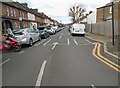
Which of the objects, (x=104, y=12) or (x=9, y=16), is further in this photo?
(x=104, y=12)

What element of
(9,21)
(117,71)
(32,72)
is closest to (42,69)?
(32,72)

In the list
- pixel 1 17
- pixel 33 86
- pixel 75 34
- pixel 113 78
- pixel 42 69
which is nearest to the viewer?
pixel 33 86

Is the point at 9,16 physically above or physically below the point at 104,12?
below

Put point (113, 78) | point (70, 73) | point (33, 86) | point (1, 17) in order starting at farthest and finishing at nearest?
1. point (1, 17)
2. point (70, 73)
3. point (113, 78)
4. point (33, 86)

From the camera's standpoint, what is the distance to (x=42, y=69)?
9.36m

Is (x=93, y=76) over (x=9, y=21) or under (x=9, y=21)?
under

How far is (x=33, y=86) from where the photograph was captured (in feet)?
22.4

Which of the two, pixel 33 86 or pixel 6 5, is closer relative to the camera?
pixel 33 86

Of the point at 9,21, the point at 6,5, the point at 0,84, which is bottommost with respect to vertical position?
the point at 0,84

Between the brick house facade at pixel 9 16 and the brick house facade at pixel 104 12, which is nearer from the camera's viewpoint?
the brick house facade at pixel 9 16

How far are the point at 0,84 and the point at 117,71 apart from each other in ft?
14.5

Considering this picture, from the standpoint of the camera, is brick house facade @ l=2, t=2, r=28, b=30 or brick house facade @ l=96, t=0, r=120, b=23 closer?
brick house facade @ l=2, t=2, r=28, b=30

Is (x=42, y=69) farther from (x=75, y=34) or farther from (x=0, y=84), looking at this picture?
(x=75, y=34)

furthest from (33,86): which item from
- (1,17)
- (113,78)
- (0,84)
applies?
(1,17)
